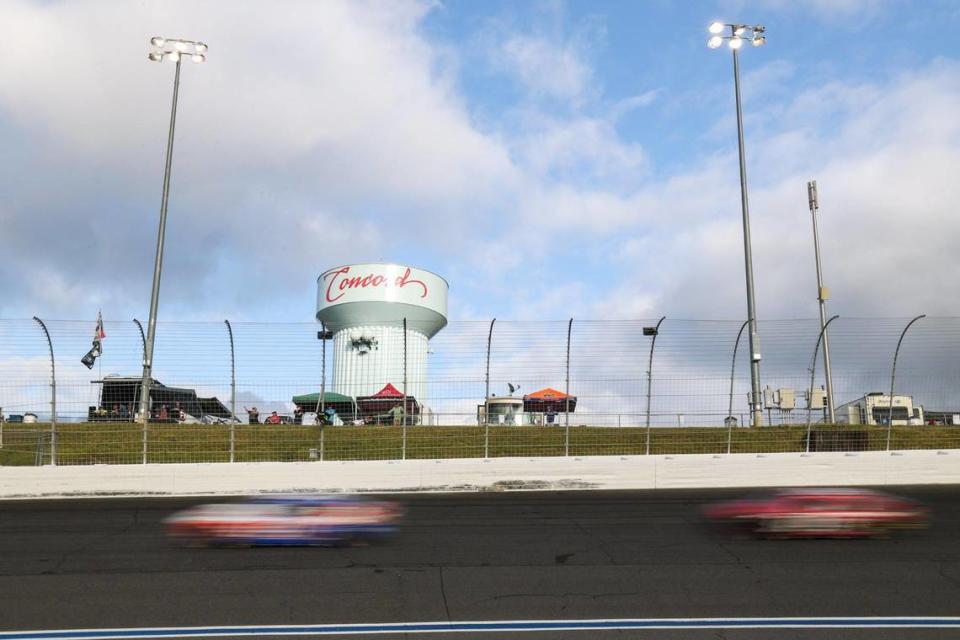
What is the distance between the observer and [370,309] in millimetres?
38938

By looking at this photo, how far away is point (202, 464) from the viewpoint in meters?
18.4

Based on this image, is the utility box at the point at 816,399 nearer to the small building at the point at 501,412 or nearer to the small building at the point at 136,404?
the small building at the point at 501,412

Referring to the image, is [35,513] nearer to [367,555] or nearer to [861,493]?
[367,555]

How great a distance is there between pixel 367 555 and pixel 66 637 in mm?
4239

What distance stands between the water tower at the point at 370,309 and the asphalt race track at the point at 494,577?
2345cm

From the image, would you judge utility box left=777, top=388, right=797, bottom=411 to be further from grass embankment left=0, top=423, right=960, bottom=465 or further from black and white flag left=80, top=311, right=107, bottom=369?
black and white flag left=80, top=311, right=107, bottom=369

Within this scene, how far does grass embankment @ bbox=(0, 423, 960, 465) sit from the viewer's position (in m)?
19.4

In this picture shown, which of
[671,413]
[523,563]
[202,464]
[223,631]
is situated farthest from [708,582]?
[202,464]

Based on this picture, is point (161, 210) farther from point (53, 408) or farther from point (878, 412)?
point (878, 412)

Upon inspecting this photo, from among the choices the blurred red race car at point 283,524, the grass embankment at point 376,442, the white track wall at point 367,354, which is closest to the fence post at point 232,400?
the grass embankment at point 376,442

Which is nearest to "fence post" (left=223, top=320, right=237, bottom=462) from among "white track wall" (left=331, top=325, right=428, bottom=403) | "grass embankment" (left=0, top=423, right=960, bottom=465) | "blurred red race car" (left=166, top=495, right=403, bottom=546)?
"grass embankment" (left=0, top=423, right=960, bottom=465)

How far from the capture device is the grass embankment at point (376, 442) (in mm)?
19406

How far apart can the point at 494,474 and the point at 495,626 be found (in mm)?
11221

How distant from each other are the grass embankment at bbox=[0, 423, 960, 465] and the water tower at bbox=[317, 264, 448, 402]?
1471cm
